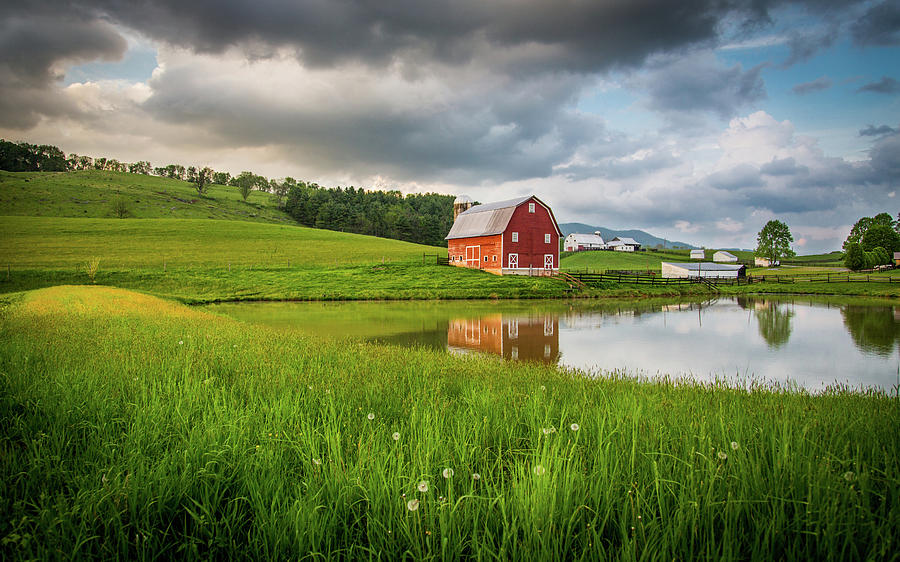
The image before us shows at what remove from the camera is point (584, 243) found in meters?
157

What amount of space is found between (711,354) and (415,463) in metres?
14.8

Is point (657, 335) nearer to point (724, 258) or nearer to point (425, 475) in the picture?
point (425, 475)

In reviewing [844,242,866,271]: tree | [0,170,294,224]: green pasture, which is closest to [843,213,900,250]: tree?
[844,242,866,271]: tree

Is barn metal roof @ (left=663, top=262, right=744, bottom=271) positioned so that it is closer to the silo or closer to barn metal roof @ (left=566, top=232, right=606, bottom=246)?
the silo

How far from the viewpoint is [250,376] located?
7.25m

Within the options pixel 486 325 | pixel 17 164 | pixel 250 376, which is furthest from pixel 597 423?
pixel 17 164

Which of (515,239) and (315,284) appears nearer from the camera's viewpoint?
(315,284)

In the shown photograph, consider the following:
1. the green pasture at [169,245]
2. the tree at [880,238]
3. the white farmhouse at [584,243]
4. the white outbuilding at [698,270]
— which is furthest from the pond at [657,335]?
the white farmhouse at [584,243]

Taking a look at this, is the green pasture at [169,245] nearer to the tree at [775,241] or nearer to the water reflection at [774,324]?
the water reflection at [774,324]

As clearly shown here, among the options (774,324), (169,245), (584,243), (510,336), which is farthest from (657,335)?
(584,243)

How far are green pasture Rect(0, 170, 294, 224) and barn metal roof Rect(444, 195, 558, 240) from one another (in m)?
86.2

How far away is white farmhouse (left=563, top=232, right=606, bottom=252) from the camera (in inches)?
6126

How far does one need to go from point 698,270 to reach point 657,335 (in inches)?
2544

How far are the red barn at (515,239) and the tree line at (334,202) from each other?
265 feet
